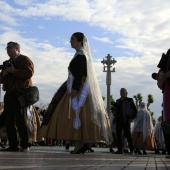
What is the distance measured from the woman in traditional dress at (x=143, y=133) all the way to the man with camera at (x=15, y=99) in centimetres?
700

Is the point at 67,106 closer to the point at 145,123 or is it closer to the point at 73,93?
the point at 73,93

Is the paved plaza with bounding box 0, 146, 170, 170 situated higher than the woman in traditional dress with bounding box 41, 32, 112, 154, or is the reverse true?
the woman in traditional dress with bounding box 41, 32, 112, 154

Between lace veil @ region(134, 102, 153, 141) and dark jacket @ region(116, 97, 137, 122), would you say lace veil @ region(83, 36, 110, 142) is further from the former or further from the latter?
lace veil @ region(134, 102, 153, 141)

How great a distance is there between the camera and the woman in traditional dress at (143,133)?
14.5 metres

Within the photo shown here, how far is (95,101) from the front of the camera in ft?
27.0

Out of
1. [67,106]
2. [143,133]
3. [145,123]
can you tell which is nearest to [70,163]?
[67,106]

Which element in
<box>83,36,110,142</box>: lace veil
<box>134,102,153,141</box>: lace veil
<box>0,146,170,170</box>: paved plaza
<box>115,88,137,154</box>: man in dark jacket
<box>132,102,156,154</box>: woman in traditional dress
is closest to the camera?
<box>0,146,170,170</box>: paved plaza

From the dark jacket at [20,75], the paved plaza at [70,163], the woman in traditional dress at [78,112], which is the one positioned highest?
the dark jacket at [20,75]

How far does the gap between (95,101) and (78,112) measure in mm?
431

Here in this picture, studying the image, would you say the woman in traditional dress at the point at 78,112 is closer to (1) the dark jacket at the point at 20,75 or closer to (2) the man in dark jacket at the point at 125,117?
(1) the dark jacket at the point at 20,75

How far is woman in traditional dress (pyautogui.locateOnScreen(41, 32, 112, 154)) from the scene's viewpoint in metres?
7.90

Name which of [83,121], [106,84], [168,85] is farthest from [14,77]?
[106,84]

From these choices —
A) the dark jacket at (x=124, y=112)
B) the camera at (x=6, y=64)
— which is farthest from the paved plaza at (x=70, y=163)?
the dark jacket at (x=124, y=112)

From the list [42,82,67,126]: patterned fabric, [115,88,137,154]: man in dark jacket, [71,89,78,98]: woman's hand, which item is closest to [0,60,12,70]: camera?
[42,82,67,126]: patterned fabric
